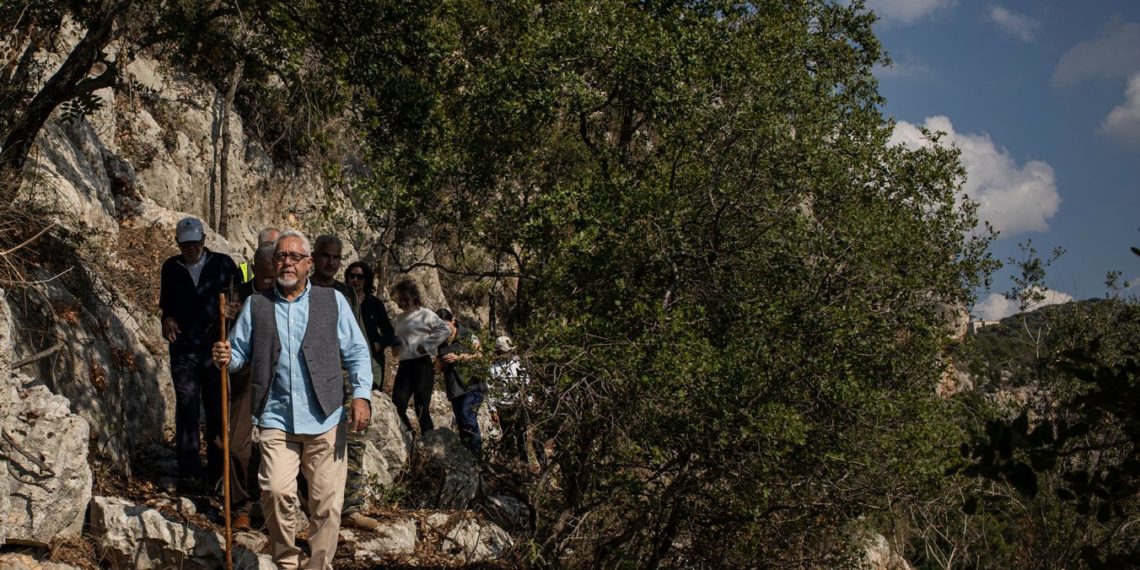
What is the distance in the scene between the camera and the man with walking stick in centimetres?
555

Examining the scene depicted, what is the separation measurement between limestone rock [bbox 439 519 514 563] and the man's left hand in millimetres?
2370

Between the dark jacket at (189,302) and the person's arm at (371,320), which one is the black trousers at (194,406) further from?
the person's arm at (371,320)

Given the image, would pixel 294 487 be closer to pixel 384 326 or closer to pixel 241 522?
pixel 241 522

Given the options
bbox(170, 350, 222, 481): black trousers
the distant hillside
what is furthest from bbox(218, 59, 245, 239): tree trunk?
the distant hillside

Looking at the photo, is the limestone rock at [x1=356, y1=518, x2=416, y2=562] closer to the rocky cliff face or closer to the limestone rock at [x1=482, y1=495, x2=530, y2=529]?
the limestone rock at [x1=482, y1=495, x2=530, y2=529]

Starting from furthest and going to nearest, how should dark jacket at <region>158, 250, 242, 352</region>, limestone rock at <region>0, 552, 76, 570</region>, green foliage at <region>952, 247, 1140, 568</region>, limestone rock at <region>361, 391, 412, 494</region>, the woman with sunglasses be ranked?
1. limestone rock at <region>361, 391, 412, 494</region>
2. the woman with sunglasses
3. dark jacket at <region>158, 250, 242, 352</region>
4. limestone rock at <region>0, 552, 76, 570</region>
5. green foliage at <region>952, 247, 1140, 568</region>

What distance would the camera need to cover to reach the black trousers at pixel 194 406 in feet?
23.7

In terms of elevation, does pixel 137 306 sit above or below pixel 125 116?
below

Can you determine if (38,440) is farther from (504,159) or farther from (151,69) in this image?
(151,69)

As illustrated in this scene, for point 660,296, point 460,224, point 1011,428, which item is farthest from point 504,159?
point 1011,428

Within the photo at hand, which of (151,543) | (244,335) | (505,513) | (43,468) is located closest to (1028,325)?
(505,513)

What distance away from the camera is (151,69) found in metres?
16.5

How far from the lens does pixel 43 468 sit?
227 inches

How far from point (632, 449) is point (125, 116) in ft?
36.8
